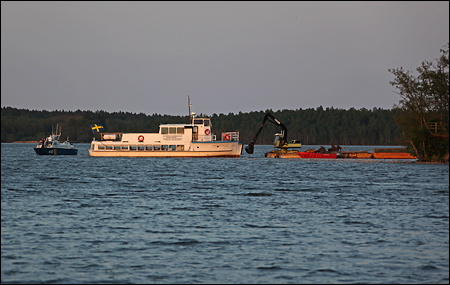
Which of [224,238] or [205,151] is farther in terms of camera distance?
[205,151]

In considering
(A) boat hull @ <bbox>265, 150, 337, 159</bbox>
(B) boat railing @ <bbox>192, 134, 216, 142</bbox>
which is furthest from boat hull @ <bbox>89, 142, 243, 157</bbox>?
(A) boat hull @ <bbox>265, 150, 337, 159</bbox>

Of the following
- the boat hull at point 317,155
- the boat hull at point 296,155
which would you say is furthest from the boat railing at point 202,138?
the boat hull at point 317,155

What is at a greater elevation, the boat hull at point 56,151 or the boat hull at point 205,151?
the boat hull at point 205,151

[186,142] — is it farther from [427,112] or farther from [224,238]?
[224,238]

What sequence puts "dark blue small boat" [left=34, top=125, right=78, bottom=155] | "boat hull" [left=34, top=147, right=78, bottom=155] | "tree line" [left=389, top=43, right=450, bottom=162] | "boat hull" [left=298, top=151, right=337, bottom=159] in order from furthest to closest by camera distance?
"boat hull" [left=34, top=147, right=78, bottom=155] < "dark blue small boat" [left=34, top=125, right=78, bottom=155] < "boat hull" [left=298, top=151, right=337, bottom=159] < "tree line" [left=389, top=43, right=450, bottom=162]

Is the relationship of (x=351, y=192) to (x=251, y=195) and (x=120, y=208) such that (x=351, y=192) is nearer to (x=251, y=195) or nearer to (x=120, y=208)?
(x=251, y=195)

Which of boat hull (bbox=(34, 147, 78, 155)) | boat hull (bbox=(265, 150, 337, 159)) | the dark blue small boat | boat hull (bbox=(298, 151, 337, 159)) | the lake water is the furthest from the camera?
boat hull (bbox=(34, 147, 78, 155))

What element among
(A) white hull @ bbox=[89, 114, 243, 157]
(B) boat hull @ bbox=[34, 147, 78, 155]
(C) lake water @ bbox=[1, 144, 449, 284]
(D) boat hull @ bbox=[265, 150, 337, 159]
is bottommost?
(C) lake water @ bbox=[1, 144, 449, 284]

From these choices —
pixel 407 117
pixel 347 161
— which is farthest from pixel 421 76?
pixel 347 161

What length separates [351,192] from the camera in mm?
43969

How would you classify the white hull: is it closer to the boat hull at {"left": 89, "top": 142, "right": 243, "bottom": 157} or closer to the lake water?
the boat hull at {"left": 89, "top": 142, "right": 243, "bottom": 157}

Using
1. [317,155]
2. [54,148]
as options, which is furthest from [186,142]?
[54,148]

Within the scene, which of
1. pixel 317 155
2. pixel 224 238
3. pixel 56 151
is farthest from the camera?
pixel 56 151

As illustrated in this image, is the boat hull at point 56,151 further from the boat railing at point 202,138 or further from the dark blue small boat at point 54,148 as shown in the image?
the boat railing at point 202,138
